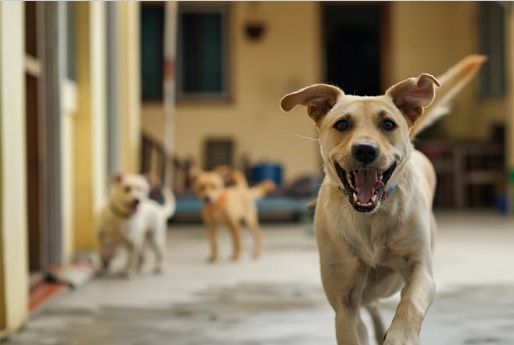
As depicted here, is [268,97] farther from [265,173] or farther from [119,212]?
[119,212]

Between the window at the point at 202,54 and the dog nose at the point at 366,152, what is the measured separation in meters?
7.81

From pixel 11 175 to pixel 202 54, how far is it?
6602mm

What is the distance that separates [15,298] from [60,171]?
1.52 metres

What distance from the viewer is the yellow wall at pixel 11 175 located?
2654 mm

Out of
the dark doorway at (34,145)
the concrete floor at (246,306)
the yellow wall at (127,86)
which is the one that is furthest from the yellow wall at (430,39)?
the dark doorway at (34,145)

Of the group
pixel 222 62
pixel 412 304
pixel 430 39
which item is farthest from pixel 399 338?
pixel 430 39

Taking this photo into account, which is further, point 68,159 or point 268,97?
point 268,97

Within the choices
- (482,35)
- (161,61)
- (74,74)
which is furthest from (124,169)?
(482,35)

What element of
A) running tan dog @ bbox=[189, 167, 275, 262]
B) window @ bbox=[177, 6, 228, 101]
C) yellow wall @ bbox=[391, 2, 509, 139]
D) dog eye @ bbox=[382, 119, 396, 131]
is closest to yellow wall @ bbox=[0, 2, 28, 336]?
dog eye @ bbox=[382, 119, 396, 131]

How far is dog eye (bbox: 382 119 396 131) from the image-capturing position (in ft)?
4.89

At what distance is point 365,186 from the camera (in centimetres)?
143

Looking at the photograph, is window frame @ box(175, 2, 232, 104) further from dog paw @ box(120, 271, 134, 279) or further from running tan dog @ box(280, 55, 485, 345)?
running tan dog @ box(280, 55, 485, 345)

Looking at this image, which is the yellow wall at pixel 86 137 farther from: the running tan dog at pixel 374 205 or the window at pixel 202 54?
the window at pixel 202 54

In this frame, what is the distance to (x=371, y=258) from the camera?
64.3 inches
